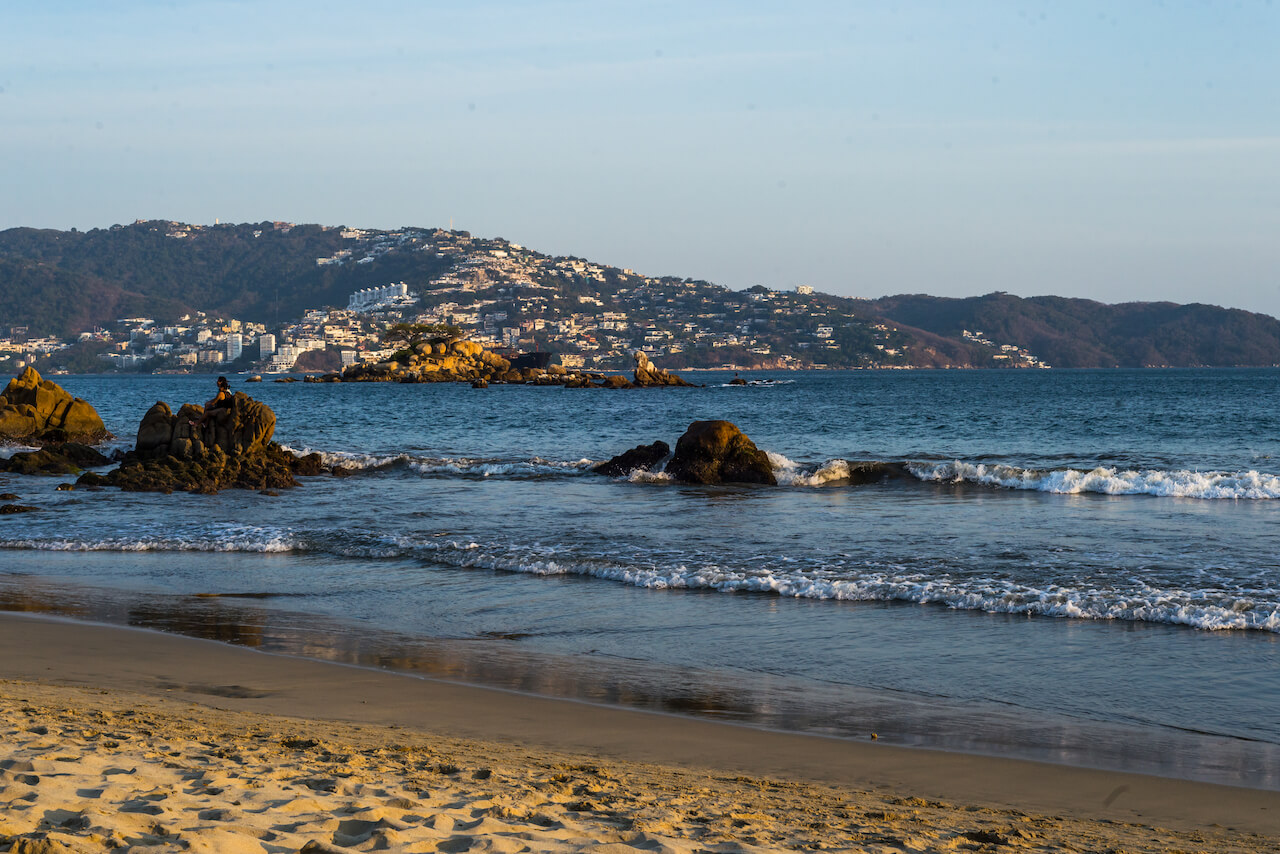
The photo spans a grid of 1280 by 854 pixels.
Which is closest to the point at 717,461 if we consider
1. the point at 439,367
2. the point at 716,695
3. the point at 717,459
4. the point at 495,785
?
the point at 717,459

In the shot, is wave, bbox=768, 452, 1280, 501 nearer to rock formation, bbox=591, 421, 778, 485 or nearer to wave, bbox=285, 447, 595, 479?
rock formation, bbox=591, 421, 778, 485

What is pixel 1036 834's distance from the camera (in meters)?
4.89

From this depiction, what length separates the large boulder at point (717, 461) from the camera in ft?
78.1

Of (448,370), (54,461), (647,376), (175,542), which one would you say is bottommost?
(175,542)

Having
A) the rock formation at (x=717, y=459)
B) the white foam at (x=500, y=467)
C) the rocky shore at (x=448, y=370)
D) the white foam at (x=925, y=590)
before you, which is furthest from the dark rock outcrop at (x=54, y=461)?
the rocky shore at (x=448, y=370)

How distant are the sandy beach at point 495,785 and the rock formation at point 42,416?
29.4 m

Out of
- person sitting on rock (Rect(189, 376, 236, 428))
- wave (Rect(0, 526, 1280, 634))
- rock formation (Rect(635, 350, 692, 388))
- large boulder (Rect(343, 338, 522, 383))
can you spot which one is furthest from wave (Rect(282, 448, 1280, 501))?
large boulder (Rect(343, 338, 522, 383))

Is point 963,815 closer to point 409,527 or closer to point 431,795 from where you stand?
point 431,795

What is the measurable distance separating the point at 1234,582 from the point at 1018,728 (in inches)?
248

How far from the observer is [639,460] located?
25.3 m

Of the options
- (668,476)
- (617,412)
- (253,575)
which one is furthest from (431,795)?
(617,412)

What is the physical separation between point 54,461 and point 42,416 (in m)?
9.00

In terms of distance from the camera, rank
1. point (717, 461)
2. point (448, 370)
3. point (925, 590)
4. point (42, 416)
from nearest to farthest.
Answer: point (925, 590), point (717, 461), point (42, 416), point (448, 370)

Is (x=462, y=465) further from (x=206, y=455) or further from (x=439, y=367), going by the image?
(x=439, y=367)
